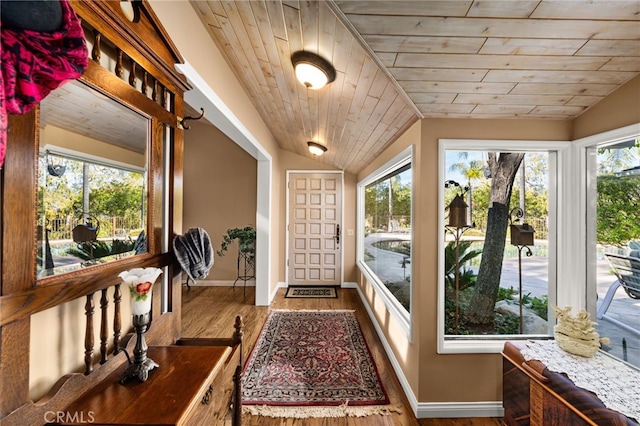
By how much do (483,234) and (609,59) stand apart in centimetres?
119

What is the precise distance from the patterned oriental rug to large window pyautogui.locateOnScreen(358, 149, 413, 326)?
0.59 metres

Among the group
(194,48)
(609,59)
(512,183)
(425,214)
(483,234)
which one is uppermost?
(194,48)

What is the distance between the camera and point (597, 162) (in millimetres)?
1723

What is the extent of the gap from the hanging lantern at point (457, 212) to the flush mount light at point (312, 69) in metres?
1.25

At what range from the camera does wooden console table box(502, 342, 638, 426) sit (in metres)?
1.06

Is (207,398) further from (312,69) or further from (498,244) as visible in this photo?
(498,244)

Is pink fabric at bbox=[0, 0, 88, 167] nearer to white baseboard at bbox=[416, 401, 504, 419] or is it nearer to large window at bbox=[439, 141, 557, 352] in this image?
large window at bbox=[439, 141, 557, 352]

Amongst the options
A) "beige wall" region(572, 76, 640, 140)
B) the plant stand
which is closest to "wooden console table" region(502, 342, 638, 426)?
"beige wall" region(572, 76, 640, 140)

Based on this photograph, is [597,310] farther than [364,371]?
No

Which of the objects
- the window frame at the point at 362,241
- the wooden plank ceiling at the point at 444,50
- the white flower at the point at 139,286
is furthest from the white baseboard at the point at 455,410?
the wooden plank ceiling at the point at 444,50

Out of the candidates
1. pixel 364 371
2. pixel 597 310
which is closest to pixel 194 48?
pixel 364 371

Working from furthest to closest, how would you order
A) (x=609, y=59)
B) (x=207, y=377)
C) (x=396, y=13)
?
1. (x=609, y=59)
2. (x=396, y=13)
3. (x=207, y=377)

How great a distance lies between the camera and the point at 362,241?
4.70 metres

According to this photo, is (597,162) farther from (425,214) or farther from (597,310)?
(425,214)
